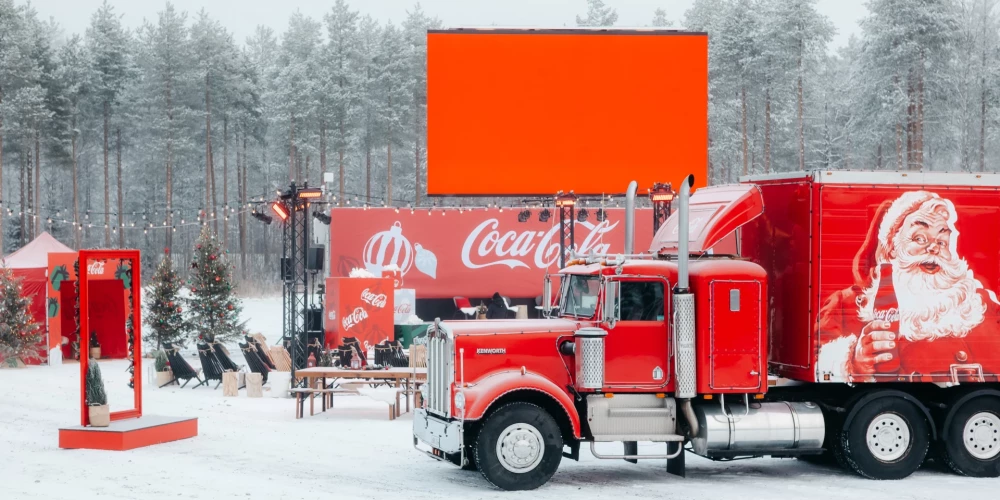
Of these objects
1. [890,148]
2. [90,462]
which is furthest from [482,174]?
[890,148]

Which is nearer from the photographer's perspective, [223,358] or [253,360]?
[253,360]

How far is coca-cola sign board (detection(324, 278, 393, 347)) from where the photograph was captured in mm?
26328

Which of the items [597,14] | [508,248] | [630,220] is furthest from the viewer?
[597,14]

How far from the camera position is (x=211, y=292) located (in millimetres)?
27531

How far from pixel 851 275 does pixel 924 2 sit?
123ft

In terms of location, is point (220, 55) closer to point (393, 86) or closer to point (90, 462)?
point (393, 86)

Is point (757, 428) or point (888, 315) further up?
point (888, 315)

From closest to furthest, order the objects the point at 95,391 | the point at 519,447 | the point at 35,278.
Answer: the point at 519,447
the point at 95,391
the point at 35,278

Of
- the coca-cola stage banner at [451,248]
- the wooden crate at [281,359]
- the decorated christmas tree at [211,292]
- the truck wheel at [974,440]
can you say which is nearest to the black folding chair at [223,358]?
the wooden crate at [281,359]

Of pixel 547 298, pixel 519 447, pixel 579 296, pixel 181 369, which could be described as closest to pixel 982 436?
pixel 579 296

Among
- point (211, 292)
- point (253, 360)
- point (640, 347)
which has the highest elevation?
point (640, 347)

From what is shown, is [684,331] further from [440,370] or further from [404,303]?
[404,303]

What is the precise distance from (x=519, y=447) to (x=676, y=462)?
1.97 m

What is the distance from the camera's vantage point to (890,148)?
5412 cm
